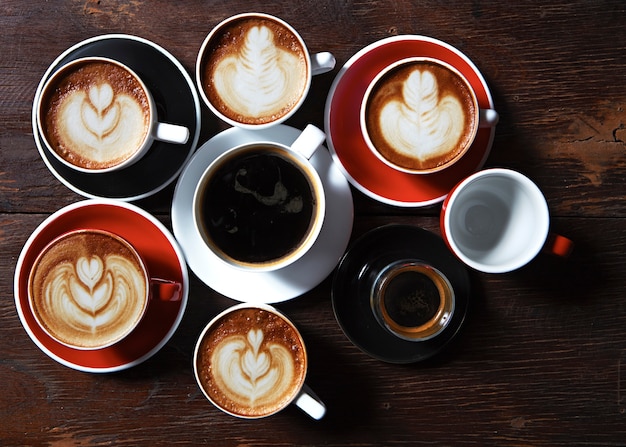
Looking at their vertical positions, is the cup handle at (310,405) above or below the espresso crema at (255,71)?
below

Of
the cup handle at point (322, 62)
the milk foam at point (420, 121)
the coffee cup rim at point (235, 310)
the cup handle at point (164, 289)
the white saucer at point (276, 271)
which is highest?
the cup handle at point (322, 62)

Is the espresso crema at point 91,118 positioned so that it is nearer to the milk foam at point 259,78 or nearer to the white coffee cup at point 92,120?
the white coffee cup at point 92,120

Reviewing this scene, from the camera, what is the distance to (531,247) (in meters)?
1.10

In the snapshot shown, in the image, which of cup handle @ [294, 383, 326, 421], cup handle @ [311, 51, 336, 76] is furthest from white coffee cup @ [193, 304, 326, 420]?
cup handle @ [311, 51, 336, 76]

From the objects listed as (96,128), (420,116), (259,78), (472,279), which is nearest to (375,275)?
(472,279)

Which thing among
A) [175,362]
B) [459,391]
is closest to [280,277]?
[175,362]

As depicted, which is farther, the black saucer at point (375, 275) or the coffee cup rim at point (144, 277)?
the black saucer at point (375, 275)

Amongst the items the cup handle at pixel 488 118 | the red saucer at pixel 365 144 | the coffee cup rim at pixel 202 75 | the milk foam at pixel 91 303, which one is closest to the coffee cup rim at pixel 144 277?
the milk foam at pixel 91 303

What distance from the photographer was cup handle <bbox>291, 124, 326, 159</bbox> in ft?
3.41

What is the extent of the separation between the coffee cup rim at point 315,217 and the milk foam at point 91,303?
146mm

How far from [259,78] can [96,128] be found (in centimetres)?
29

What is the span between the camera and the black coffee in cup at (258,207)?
1090 mm

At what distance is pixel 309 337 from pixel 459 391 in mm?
311

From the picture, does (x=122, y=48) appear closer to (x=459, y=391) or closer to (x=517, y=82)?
(x=517, y=82)
